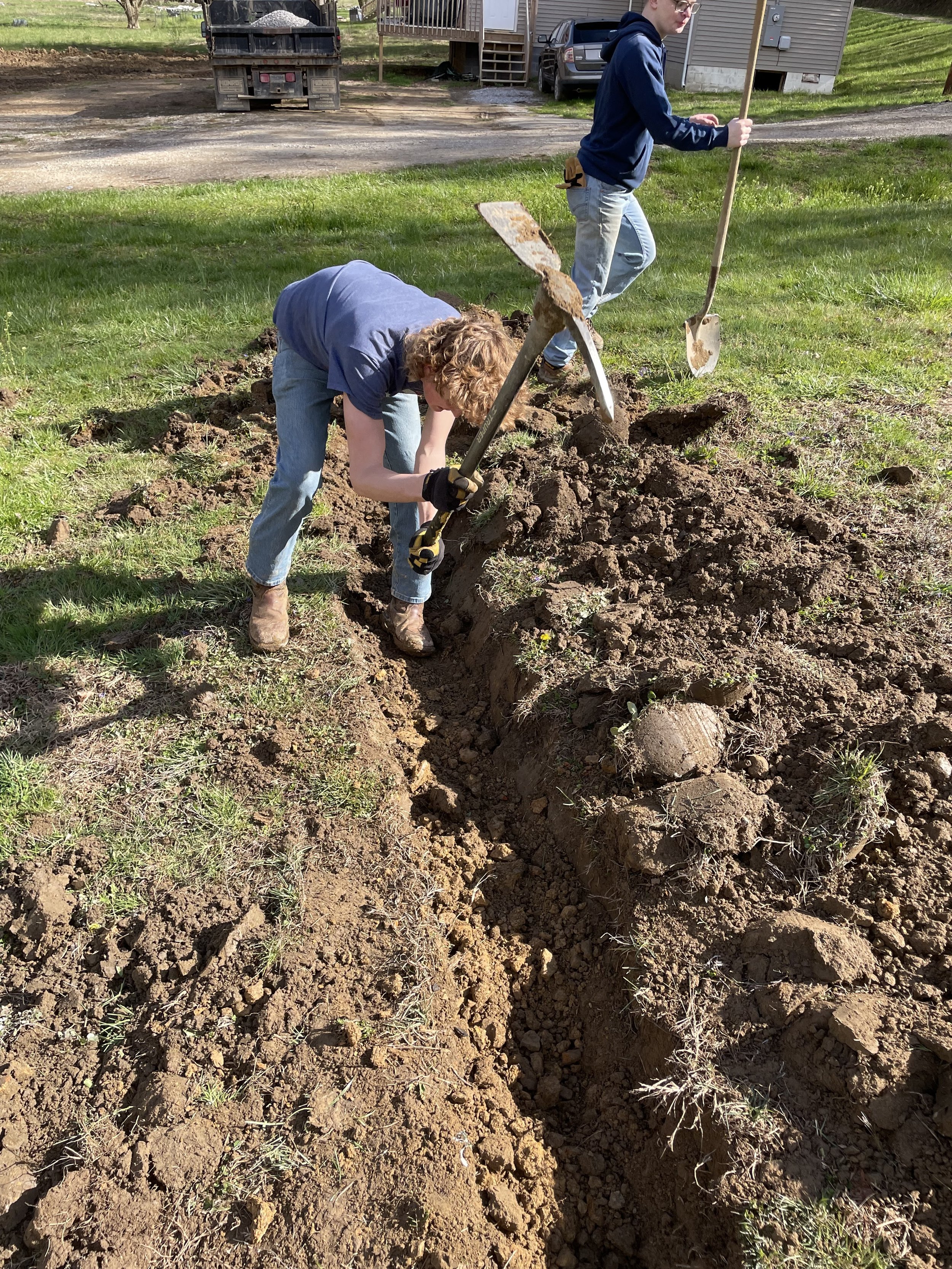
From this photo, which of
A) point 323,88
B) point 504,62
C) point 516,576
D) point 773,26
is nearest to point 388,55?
point 504,62

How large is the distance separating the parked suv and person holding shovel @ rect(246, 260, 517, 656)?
1425cm

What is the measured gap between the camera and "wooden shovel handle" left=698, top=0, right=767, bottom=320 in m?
4.76

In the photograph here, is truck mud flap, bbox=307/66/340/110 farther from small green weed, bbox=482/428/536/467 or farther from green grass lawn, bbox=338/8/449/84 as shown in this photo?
small green weed, bbox=482/428/536/467

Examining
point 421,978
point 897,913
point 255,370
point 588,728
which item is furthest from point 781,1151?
point 255,370

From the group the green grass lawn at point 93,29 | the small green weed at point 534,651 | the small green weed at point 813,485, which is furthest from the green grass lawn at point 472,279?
the green grass lawn at point 93,29

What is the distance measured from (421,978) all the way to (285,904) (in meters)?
0.47

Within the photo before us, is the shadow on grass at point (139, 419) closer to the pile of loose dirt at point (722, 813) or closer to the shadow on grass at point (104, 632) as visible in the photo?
the shadow on grass at point (104, 632)

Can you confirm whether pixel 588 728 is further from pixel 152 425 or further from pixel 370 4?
pixel 370 4

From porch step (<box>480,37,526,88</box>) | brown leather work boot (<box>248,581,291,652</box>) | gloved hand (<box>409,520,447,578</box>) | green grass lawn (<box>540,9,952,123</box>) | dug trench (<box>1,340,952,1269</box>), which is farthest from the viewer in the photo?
porch step (<box>480,37,526,88</box>)

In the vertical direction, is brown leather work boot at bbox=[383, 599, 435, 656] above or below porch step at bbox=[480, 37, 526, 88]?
below

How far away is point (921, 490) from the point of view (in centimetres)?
395

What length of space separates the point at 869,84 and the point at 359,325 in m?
20.7

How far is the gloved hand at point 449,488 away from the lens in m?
2.60

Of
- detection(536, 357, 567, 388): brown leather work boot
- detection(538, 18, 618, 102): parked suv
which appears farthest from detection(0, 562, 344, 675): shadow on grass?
detection(538, 18, 618, 102): parked suv
